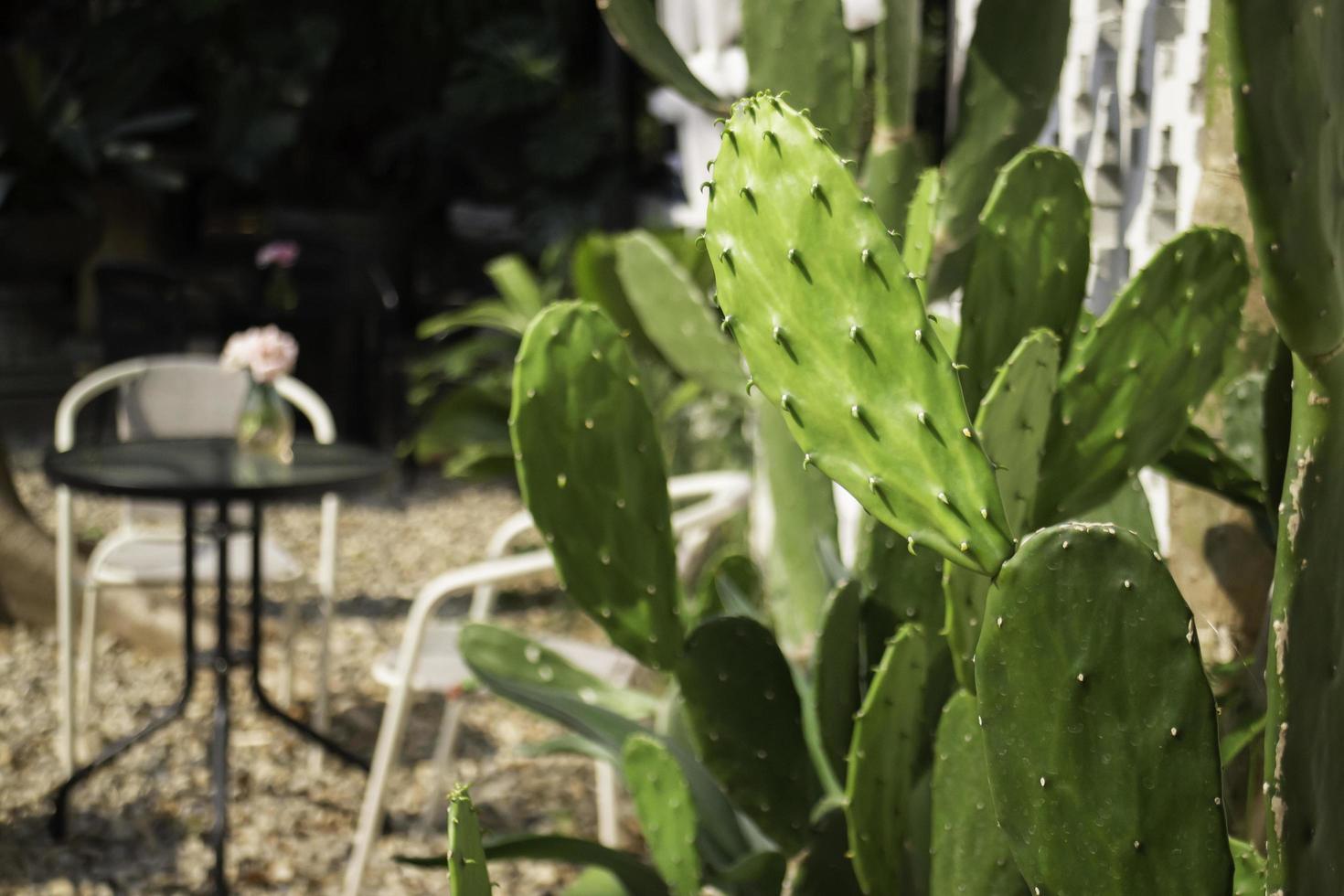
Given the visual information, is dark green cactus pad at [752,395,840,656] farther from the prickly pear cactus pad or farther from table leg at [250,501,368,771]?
the prickly pear cactus pad

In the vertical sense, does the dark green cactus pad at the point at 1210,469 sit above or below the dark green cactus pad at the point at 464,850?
above

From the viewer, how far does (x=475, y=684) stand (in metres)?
2.54

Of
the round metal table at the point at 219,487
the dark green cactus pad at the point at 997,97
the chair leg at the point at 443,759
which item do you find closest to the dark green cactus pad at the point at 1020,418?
the dark green cactus pad at the point at 997,97

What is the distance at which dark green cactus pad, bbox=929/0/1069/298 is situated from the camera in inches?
85.4

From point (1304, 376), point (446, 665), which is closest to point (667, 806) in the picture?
point (1304, 376)

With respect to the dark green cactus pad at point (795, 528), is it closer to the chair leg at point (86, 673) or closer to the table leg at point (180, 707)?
the table leg at point (180, 707)

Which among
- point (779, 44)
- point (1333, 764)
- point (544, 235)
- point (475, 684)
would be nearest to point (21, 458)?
point (544, 235)

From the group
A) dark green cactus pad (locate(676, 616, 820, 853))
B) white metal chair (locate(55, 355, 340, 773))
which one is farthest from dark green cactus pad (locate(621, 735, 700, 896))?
white metal chair (locate(55, 355, 340, 773))

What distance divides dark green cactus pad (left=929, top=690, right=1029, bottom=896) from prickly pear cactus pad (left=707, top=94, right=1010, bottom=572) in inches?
14.9

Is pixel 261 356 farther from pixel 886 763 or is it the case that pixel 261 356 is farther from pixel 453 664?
pixel 886 763

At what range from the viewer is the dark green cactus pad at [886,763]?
61.0 inches

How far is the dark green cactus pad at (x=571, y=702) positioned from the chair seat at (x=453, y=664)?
466mm

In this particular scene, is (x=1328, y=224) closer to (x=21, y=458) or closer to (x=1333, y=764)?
(x=1333, y=764)

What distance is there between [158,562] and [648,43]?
193 cm
